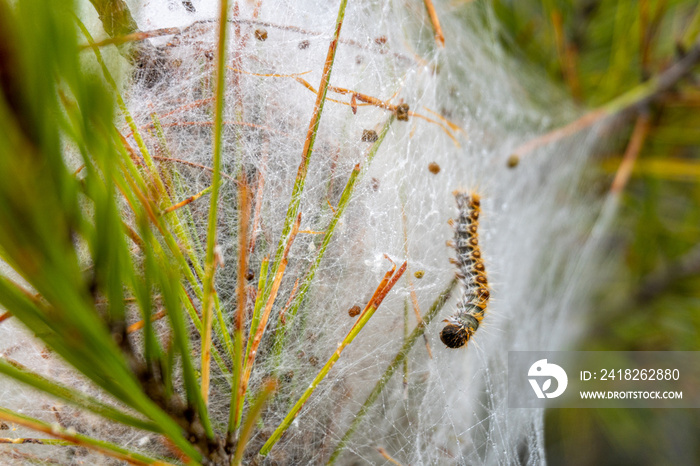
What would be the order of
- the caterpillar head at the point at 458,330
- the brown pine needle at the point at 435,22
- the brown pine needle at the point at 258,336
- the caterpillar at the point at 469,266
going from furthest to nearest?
1. the brown pine needle at the point at 435,22
2. the caterpillar at the point at 469,266
3. the caterpillar head at the point at 458,330
4. the brown pine needle at the point at 258,336

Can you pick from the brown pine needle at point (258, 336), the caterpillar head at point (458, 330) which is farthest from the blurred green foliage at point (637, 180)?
the brown pine needle at point (258, 336)

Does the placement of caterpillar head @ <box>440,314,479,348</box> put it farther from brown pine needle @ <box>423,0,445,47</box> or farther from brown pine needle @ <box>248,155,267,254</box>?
brown pine needle @ <box>423,0,445,47</box>

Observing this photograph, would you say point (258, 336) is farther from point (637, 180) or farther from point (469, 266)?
point (637, 180)

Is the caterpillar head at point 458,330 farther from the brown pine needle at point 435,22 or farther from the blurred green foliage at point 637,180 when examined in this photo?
the blurred green foliage at point 637,180

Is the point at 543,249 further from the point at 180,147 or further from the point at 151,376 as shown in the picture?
the point at 151,376

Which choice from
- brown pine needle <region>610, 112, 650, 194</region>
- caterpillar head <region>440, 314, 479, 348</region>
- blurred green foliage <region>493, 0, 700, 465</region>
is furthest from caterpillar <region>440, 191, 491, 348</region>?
blurred green foliage <region>493, 0, 700, 465</region>

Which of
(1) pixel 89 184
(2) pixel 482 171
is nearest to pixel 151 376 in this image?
(1) pixel 89 184

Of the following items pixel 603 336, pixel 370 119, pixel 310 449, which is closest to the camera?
pixel 310 449
